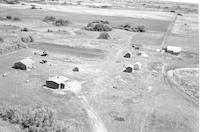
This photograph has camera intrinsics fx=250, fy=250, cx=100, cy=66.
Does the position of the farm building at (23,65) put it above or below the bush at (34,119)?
above

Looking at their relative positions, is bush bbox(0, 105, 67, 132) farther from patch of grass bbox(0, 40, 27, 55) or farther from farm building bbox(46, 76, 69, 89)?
patch of grass bbox(0, 40, 27, 55)

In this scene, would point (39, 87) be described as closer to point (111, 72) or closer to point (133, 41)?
point (111, 72)

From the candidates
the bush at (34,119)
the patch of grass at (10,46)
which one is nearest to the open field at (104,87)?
the bush at (34,119)

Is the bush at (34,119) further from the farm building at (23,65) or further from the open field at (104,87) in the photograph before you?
the farm building at (23,65)

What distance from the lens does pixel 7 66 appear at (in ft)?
172

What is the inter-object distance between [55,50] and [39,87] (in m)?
27.2

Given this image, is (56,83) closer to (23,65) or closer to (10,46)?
(23,65)

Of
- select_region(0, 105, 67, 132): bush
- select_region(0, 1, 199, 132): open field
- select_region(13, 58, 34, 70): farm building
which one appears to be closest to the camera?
select_region(0, 105, 67, 132): bush

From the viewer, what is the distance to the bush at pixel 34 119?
28094 mm

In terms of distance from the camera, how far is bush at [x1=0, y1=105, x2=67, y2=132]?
28094 millimetres

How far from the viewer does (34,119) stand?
29172 millimetres

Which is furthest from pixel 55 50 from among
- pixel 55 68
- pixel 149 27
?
pixel 149 27

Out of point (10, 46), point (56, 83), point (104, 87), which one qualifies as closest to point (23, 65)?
point (56, 83)

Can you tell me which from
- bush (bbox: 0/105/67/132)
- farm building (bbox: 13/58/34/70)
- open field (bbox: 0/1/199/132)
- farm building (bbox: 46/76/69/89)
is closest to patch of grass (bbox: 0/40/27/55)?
open field (bbox: 0/1/199/132)
